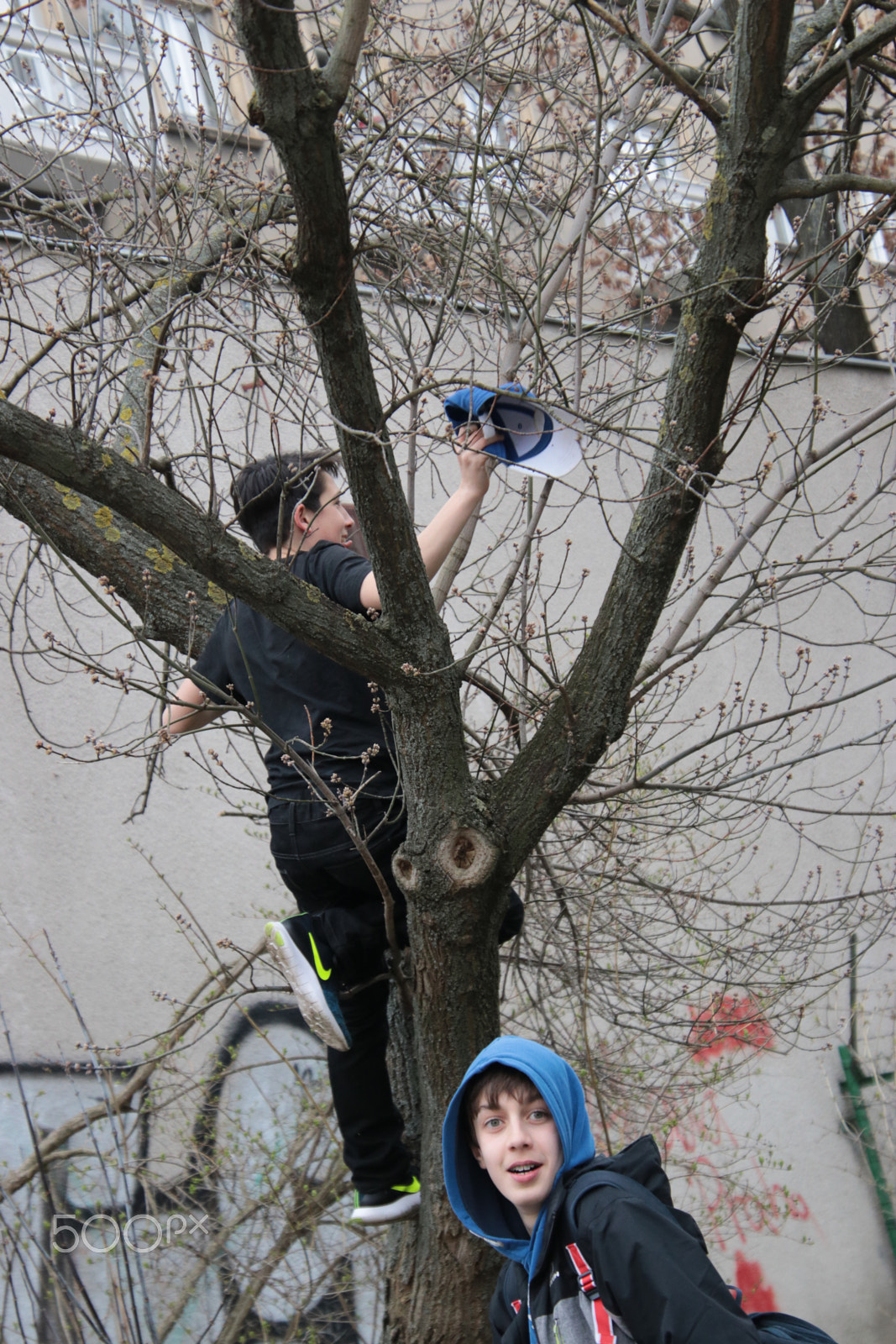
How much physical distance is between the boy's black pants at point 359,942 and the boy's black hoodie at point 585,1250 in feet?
1.85

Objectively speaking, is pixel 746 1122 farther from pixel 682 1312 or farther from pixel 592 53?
pixel 592 53

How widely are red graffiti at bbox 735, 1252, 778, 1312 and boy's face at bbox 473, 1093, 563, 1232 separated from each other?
12.9 feet

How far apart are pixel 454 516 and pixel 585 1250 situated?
1343 millimetres

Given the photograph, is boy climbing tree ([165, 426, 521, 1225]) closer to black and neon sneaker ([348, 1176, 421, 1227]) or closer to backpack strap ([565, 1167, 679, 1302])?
black and neon sneaker ([348, 1176, 421, 1227])

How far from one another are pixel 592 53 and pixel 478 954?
2278mm

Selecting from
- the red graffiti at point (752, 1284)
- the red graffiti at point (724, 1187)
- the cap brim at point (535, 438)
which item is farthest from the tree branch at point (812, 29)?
the red graffiti at point (752, 1284)

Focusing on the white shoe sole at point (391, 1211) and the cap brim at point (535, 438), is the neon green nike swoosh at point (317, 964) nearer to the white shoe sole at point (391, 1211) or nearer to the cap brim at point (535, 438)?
the white shoe sole at point (391, 1211)

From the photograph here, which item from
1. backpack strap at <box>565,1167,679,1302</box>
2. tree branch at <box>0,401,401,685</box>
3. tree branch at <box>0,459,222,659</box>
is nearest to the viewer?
backpack strap at <box>565,1167,679,1302</box>

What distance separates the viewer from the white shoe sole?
2.44m

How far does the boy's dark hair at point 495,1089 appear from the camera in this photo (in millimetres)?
1818

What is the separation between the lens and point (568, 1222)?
5.33ft

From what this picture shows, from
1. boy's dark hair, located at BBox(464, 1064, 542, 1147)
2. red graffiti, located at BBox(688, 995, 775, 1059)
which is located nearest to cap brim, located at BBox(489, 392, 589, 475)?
boy's dark hair, located at BBox(464, 1064, 542, 1147)

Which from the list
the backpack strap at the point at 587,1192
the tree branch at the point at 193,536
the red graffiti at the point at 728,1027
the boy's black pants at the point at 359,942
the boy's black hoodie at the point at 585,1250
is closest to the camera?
the boy's black hoodie at the point at 585,1250

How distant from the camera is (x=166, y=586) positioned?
274 cm
